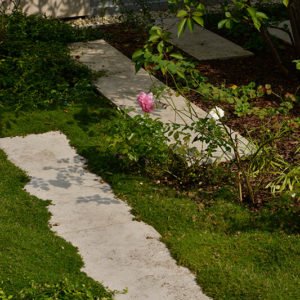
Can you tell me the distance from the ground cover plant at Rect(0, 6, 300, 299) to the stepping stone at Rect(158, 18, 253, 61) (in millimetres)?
2123

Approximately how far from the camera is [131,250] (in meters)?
5.55

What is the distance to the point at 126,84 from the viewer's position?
848 centimetres

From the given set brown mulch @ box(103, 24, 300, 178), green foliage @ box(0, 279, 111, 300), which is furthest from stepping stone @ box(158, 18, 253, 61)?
green foliage @ box(0, 279, 111, 300)

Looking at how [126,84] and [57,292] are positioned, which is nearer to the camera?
[57,292]

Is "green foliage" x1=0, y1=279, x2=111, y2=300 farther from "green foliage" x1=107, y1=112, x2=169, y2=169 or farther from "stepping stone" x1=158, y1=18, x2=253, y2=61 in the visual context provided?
"stepping stone" x1=158, y1=18, x2=253, y2=61

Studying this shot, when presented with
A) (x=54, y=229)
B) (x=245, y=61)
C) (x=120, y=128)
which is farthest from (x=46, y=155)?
(x=245, y=61)

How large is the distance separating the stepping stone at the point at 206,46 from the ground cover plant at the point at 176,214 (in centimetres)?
212

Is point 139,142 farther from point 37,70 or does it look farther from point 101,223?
point 37,70

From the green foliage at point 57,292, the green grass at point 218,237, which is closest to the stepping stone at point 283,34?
the green grass at point 218,237

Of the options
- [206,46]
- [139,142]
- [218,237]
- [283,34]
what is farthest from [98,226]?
[283,34]

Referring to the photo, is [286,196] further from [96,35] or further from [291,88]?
[96,35]

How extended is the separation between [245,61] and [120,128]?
3063mm

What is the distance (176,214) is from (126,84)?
2.75m

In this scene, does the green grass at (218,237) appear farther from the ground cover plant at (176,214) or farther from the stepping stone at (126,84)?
the stepping stone at (126,84)
